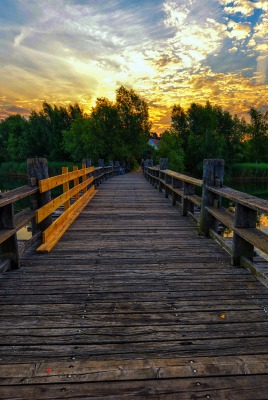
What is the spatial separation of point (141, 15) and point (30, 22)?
19.2 feet

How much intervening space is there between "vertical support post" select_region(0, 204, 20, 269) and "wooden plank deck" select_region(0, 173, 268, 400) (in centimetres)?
19

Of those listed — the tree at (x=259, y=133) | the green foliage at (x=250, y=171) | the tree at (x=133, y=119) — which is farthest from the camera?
the tree at (x=259, y=133)

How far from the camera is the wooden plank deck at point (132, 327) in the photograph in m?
1.72

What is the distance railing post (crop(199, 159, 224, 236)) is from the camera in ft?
16.5

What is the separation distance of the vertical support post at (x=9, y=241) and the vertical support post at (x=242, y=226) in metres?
3.15

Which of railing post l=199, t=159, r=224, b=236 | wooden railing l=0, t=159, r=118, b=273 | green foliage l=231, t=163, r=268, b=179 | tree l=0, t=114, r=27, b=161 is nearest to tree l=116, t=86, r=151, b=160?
green foliage l=231, t=163, r=268, b=179

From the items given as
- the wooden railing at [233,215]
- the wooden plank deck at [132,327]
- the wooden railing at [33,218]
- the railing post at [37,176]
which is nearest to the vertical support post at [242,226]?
the wooden railing at [233,215]

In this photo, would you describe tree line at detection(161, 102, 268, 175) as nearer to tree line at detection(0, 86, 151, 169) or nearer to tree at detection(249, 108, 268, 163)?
tree at detection(249, 108, 268, 163)

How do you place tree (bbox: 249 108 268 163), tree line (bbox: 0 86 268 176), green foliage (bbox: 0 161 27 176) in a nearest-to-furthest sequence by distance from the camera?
tree line (bbox: 0 86 268 176)
green foliage (bbox: 0 161 27 176)
tree (bbox: 249 108 268 163)

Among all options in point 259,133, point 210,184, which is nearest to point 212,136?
point 259,133

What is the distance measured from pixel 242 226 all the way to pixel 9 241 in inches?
130

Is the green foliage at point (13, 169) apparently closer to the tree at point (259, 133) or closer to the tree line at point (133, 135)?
the tree line at point (133, 135)

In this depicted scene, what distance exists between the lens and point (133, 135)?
46.5 m

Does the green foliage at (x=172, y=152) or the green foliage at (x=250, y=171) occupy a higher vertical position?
the green foliage at (x=172, y=152)
